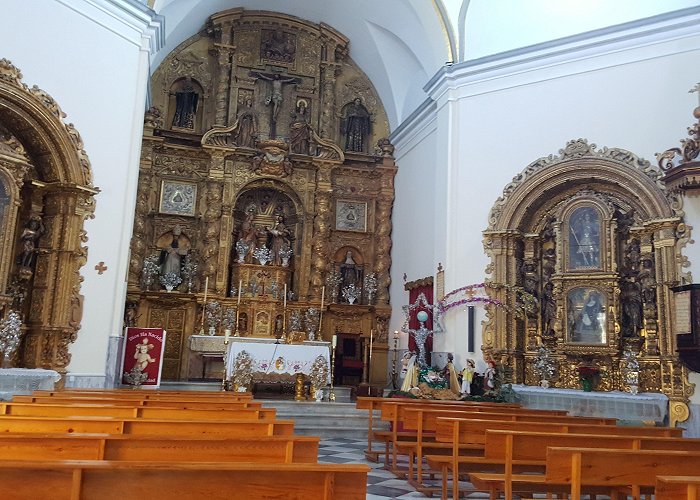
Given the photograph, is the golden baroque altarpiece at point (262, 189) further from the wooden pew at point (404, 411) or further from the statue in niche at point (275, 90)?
the wooden pew at point (404, 411)

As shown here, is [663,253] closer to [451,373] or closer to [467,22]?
[451,373]

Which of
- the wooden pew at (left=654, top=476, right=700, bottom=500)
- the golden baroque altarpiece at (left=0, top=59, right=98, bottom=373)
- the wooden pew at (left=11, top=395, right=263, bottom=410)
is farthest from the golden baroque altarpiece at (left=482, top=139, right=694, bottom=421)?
the wooden pew at (left=654, top=476, right=700, bottom=500)

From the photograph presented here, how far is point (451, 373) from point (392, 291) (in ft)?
17.8

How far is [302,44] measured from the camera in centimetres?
1875

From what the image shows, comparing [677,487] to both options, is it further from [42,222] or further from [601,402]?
[42,222]

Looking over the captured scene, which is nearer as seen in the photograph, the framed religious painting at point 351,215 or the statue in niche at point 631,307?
the statue in niche at point 631,307

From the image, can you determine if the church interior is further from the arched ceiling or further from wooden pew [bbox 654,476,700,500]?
wooden pew [bbox 654,476,700,500]

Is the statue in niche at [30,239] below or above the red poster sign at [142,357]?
above

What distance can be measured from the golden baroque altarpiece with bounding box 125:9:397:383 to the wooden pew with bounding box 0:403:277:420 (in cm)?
1068

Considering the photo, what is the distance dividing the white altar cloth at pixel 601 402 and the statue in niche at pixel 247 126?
9920 millimetres

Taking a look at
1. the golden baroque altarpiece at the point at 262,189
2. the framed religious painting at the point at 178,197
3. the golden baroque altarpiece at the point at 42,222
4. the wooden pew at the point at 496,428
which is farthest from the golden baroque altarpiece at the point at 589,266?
the framed religious painting at the point at 178,197

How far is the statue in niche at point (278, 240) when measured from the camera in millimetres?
17469

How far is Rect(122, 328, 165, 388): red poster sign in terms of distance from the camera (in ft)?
41.3

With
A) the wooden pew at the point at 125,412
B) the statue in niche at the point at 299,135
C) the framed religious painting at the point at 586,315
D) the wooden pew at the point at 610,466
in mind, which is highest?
the statue in niche at the point at 299,135
